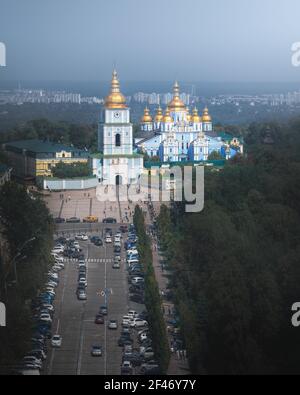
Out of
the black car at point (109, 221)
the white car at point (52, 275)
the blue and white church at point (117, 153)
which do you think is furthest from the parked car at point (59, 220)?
the white car at point (52, 275)

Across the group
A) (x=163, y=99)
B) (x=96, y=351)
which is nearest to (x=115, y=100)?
(x=96, y=351)

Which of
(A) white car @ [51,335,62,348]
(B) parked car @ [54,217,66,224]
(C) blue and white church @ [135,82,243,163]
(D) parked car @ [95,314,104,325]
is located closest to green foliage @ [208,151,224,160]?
(C) blue and white church @ [135,82,243,163]

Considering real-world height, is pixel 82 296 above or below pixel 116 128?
below

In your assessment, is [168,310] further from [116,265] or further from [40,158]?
[40,158]

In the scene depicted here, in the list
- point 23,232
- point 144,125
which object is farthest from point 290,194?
point 144,125

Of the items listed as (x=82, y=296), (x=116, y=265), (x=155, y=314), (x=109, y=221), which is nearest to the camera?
Result: (x=155, y=314)

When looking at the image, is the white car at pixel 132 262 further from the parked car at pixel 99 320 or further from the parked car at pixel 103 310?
the parked car at pixel 99 320

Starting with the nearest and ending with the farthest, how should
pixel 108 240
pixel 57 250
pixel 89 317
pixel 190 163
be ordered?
pixel 89 317
pixel 57 250
pixel 108 240
pixel 190 163

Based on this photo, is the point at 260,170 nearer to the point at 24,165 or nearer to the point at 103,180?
the point at 103,180
